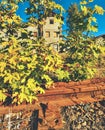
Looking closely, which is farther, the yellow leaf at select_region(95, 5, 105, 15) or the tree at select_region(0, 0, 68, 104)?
the yellow leaf at select_region(95, 5, 105, 15)

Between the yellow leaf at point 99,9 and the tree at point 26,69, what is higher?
the yellow leaf at point 99,9

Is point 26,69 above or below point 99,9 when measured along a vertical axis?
below

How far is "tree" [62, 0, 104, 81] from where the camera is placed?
655 centimetres

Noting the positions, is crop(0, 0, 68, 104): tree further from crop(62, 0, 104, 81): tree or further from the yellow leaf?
the yellow leaf

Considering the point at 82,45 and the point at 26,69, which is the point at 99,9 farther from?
the point at 26,69

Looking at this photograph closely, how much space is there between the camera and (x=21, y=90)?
5.91 m

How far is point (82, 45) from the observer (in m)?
6.64

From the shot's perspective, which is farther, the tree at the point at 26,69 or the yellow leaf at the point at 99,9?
the yellow leaf at the point at 99,9

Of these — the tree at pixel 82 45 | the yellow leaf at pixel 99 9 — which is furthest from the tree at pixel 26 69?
the yellow leaf at pixel 99 9

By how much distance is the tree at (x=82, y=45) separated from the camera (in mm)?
6547

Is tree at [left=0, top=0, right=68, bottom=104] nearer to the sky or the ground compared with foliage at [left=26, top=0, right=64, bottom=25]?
nearer to the ground

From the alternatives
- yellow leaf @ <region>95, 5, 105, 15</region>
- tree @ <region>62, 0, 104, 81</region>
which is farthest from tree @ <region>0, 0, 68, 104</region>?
yellow leaf @ <region>95, 5, 105, 15</region>

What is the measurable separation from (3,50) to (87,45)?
1856 millimetres

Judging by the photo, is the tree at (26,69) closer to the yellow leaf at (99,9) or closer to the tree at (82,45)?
the tree at (82,45)
